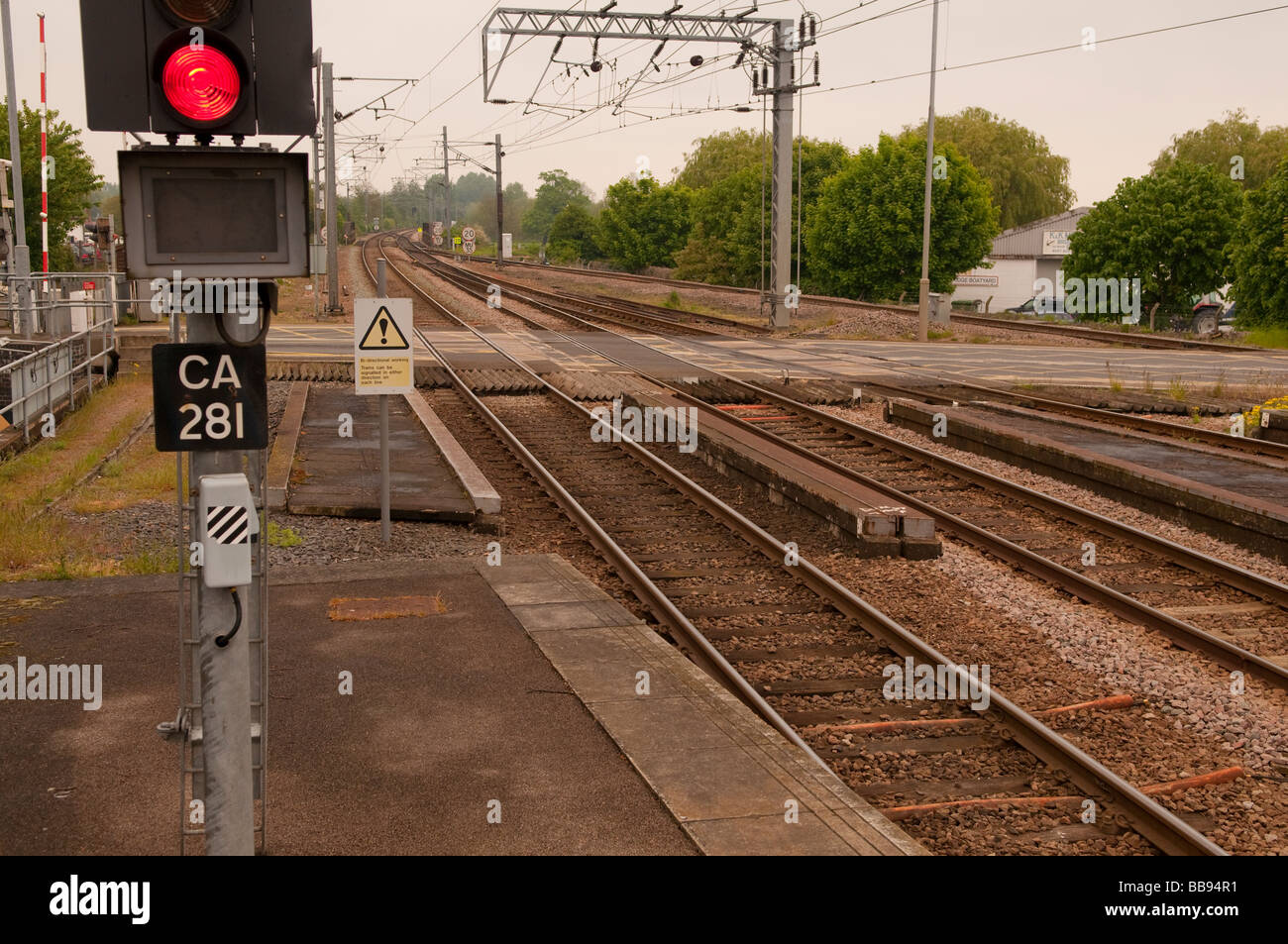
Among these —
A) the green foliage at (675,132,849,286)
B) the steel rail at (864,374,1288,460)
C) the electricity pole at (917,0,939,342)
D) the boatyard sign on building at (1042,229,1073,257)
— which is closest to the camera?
the steel rail at (864,374,1288,460)

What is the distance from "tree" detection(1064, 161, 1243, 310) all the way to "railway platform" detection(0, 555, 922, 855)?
166 ft

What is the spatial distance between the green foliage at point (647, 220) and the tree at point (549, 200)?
85.0 metres

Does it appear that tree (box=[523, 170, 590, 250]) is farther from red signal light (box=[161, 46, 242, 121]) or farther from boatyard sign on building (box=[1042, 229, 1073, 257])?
red signal light (box=[161, 46, 242, 121])

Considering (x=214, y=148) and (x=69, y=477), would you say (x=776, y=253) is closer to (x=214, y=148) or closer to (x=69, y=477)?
(x=69, y=477)

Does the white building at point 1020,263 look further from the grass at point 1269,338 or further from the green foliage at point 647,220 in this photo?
the grass at point 1269,338

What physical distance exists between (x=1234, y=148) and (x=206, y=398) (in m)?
97.6

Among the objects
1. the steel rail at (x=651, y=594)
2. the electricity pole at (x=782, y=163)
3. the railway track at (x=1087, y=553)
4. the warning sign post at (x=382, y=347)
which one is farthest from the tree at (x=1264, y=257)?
the warning sign post at (x=382, y=347)

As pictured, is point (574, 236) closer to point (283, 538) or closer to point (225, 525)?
point (283, 538)

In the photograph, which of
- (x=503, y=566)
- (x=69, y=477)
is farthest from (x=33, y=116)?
(x=503, y=566)

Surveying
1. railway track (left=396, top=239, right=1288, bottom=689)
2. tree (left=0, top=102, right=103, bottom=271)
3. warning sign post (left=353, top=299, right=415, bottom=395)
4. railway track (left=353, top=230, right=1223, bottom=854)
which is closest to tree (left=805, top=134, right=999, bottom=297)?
tree (left=0, top=102, right=103, bottom=271)

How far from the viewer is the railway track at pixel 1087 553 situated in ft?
30.5

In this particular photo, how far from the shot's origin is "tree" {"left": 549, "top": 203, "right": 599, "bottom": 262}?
10025cm

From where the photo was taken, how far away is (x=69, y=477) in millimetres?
13539
